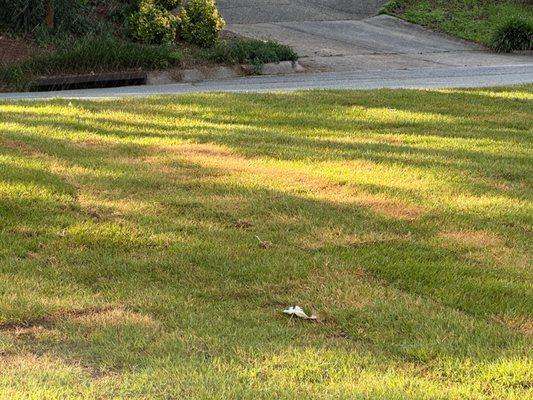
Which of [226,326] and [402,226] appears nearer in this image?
[226,326]

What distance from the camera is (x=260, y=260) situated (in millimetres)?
4867

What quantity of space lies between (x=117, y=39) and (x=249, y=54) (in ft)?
7.72

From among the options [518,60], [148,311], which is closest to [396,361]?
[148,311]

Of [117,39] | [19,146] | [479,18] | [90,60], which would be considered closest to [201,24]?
[117,39]

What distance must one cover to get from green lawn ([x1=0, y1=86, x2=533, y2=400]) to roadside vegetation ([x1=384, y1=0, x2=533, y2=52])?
10934 mm

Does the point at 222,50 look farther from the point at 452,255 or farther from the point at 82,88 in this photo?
the point at 452,255

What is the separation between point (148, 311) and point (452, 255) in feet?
6.05

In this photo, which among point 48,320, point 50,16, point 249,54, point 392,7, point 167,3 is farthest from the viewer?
point 392,7

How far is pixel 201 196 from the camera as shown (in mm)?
6062

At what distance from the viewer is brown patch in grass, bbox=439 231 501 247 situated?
5.31 m

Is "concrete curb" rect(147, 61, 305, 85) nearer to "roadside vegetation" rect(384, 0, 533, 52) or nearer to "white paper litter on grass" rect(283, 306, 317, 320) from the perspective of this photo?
"roadside vegetation" rect(384, 0, 533, 52)

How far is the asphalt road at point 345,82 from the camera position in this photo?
1234cm

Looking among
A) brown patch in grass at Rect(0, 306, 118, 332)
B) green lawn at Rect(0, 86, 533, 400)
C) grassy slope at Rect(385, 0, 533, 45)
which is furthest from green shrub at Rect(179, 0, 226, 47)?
brown patch in grass at Rect(0, 306, 118, 332)

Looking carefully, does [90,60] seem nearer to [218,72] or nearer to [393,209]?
[218,72]
